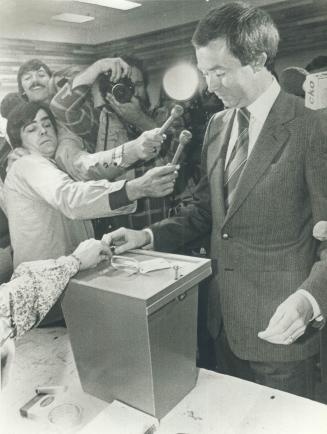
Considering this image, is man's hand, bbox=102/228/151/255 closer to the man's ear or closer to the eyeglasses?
the eyeglasses

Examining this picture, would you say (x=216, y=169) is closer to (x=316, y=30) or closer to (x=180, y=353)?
(x=316, y=30)

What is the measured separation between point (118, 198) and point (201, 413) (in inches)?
32.1

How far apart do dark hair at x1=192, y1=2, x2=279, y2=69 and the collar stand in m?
0.08

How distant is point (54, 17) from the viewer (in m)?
1.45

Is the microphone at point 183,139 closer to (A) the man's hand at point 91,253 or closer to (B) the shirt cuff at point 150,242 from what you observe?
(B) the shirt cuff at point 150,242

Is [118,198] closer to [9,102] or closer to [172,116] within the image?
[172,116]

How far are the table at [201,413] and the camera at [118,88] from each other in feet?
3.49

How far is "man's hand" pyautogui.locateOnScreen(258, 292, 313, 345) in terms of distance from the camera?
4.88ft

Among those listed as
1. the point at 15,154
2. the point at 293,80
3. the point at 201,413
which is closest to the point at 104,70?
the point at 15,154

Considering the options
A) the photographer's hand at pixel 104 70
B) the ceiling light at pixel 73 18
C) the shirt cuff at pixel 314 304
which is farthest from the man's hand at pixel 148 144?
the shirt cuff at pixel 314 304

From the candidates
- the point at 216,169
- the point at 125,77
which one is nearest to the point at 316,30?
the point at 216,169

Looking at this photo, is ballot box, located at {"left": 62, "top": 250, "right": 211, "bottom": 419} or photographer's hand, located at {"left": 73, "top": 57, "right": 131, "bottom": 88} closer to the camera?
ballot box, located at {"left": 62, "top": 250, "right": 211, "bottom": 419}

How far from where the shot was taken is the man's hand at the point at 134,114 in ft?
5.25

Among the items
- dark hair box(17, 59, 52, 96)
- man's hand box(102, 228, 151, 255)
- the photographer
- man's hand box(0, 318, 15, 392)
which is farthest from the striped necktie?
man's hand box(0, 318, 15, 392)
